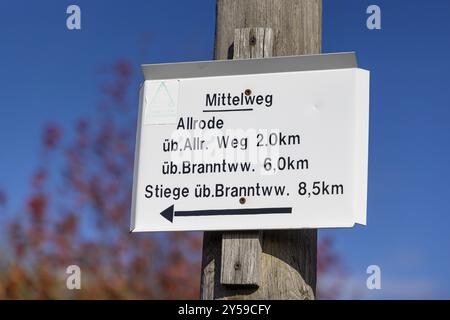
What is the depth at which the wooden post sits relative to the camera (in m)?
2.04

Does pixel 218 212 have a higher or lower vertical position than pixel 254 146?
lower

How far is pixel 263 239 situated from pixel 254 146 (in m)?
0.27

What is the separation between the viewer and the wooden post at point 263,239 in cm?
204

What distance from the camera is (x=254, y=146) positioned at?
2096mm

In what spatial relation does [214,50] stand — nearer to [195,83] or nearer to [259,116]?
[195,83]

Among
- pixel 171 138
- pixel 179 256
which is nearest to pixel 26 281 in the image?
pixel 179 256

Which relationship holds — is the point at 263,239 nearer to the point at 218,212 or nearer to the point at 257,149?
the point at 218,212

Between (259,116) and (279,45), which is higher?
(279,45)

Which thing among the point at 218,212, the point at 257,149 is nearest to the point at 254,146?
the point at 257,149

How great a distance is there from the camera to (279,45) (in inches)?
86.7

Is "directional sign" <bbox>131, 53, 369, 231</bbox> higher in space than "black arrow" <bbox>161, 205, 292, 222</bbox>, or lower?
higher

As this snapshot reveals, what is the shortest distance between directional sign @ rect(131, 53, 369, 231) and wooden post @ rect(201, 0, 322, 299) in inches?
2.6
